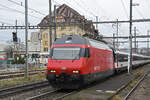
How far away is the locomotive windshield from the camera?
1315cm

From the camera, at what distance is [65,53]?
43.9 ft

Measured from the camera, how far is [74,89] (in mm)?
13875

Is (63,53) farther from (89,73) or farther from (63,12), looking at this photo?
(63,12)

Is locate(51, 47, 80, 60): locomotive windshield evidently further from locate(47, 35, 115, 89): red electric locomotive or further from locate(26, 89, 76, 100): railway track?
locate(26, 89, 76, 100): railway track

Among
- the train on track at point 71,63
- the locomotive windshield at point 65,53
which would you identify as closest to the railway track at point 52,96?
the train on track at point 71,63

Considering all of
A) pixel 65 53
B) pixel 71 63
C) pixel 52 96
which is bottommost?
pixel 52 96

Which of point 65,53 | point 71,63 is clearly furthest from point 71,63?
point 65,53

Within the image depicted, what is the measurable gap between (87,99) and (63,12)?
62.7 m

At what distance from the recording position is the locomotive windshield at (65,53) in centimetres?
1315

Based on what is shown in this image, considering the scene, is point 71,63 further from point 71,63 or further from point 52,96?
point 52,96

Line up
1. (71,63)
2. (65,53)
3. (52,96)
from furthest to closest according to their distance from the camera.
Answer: (65,53), (71,63), (52,96)

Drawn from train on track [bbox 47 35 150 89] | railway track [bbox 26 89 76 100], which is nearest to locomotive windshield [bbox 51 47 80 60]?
train on track [bbox 47 35 150 89]

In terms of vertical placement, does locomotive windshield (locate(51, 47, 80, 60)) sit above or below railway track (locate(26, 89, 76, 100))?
above

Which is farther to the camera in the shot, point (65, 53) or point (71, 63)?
point (65, 53)
